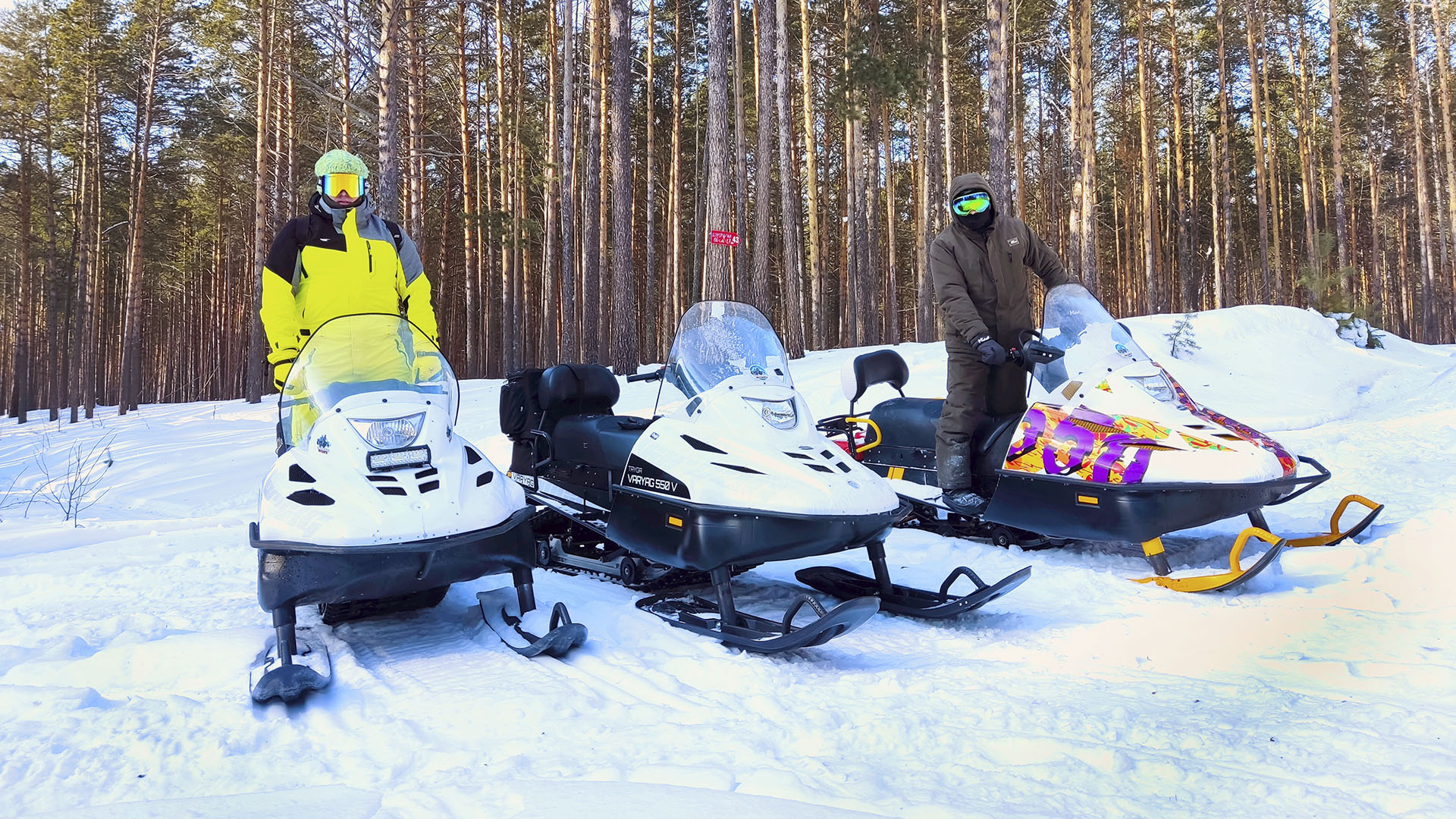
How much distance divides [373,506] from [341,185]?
64.4 inches

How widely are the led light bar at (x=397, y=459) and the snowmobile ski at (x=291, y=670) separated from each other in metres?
0.60

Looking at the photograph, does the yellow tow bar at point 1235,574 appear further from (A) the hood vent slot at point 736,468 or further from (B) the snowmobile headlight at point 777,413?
(A) the hood vent slot at point 736,468

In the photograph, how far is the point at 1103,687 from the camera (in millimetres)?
2738

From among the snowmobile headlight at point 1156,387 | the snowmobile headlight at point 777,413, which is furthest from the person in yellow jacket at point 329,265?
the snowmobile headlight at point 1156,387

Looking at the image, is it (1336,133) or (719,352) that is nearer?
(719,352)

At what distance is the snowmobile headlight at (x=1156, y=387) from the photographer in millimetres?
4191

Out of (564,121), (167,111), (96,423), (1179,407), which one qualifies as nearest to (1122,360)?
(1179,407)

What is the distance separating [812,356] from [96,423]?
1397cm

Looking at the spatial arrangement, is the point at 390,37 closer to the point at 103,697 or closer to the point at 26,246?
the point at 103,697

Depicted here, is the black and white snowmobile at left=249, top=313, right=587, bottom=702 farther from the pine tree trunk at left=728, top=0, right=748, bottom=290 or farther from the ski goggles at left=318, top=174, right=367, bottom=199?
the pine tree trunk at left=728, top=0, right=748, bottom=290

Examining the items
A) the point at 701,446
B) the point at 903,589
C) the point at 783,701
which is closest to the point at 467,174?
the point at 701,446

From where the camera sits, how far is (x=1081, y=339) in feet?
14.9

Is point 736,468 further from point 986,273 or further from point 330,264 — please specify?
point 986,273

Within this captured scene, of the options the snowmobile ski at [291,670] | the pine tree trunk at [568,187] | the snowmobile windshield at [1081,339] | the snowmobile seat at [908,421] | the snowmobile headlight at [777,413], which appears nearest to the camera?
the snowmobile ski at [291,670]
